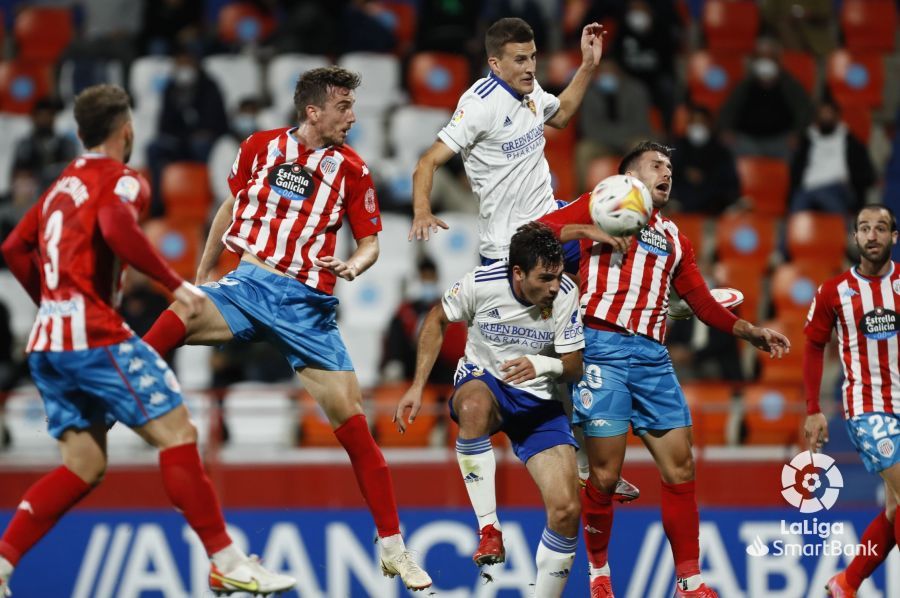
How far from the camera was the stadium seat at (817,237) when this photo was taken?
40.0 feet

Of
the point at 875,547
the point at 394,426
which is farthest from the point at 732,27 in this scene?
the point at 875,547

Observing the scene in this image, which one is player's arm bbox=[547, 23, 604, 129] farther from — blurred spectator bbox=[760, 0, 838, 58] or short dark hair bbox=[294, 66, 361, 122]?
blurred spectator bbox=[760, 0, 838, 58]

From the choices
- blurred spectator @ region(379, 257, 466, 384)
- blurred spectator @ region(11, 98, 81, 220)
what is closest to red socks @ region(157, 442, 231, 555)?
blurred spectator @ region(379, 257, 466, 384)

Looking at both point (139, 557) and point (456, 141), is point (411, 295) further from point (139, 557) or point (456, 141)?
point (456, 141)

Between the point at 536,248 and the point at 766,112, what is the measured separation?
739 centimetres

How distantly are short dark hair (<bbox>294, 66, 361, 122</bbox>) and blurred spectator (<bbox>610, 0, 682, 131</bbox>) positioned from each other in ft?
→ 22.9

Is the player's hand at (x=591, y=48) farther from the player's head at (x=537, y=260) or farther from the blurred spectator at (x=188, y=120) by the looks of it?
the blurred spectator at (x=188, y=120)

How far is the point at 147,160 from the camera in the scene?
13.1m

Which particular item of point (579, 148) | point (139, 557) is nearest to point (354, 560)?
point (139, 557)

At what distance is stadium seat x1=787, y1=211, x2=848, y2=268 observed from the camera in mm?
12195

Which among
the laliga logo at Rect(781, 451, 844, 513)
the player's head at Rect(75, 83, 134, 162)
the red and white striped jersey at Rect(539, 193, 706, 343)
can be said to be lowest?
the laliga logo at Rect(781, 451, 844, 513)

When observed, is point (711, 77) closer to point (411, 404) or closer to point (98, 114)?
point (411, 404)

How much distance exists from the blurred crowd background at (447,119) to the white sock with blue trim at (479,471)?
362cm

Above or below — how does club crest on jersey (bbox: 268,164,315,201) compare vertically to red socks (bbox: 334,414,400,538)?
above
